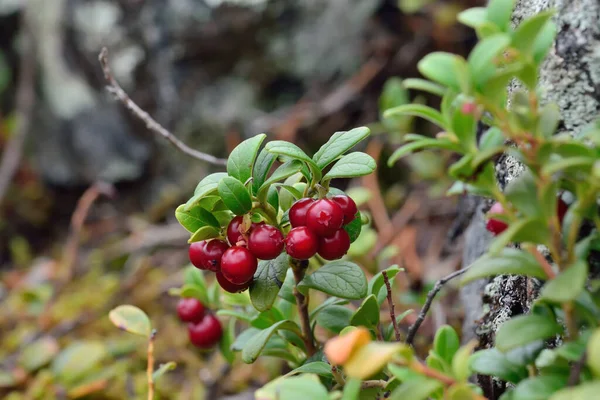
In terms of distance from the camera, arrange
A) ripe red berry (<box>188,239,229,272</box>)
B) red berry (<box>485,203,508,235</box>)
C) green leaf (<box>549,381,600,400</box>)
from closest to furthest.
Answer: green leaf (<box>549,381,600,400</box>)
red berry (<box>485,203,508,235</box>)
ripe red berry (<box>188,239,229,272</box>)

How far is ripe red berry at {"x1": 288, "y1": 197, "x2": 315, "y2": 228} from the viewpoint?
2.68ft

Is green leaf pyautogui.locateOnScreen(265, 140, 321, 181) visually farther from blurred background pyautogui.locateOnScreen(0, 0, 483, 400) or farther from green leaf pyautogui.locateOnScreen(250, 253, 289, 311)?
blurred background pyautogui.locateOnScreen(0, 0, 483, 400)

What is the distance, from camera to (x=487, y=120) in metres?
0.69

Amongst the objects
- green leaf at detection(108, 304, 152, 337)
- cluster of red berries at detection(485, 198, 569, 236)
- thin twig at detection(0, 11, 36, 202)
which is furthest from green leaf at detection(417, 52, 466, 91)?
thin twig at detection(0, 11, 36, 202)

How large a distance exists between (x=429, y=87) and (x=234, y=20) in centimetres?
196

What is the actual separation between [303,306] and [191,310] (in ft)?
1.18

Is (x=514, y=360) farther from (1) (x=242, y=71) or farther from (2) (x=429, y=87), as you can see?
(1) (x=242, y=71)

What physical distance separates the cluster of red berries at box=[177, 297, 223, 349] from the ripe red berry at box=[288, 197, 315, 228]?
497 mm

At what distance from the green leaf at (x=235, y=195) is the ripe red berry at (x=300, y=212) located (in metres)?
0.07

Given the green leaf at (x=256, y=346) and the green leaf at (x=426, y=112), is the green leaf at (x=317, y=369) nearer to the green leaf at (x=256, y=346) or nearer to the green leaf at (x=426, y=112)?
the green leaf at (x=256, y=346)

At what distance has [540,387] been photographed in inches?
24.7

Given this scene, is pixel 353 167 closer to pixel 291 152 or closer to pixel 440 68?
pixel 291 152

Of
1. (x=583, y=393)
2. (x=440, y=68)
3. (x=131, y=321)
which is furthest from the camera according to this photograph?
(x=131, y=321)

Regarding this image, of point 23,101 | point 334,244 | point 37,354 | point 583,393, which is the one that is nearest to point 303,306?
point 334,244
